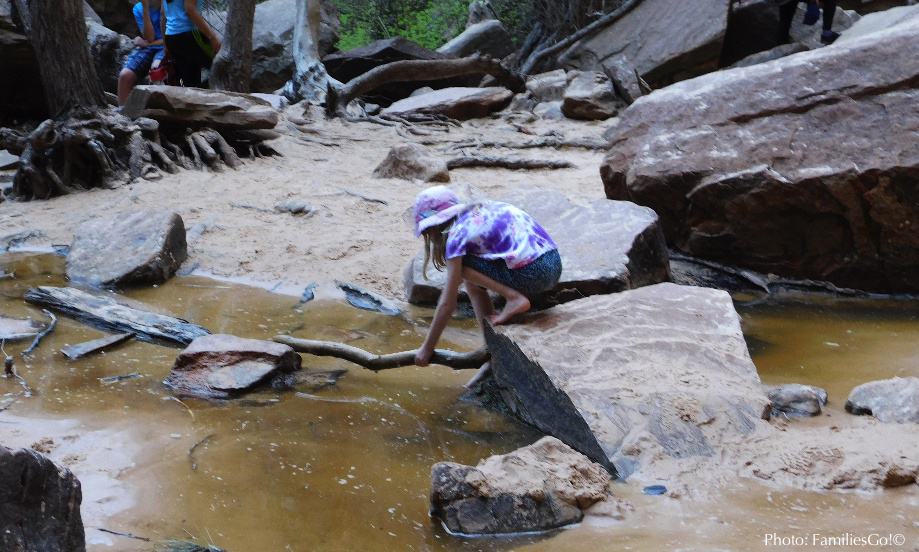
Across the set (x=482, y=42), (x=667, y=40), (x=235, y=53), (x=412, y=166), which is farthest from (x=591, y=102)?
(x=482, y=42)

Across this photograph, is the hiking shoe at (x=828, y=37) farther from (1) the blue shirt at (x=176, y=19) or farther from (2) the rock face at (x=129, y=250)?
(2) the rock face at (x=129, y=250)

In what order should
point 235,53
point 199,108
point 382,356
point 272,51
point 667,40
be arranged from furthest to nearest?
point 272,51, point 667,40, point 235,53, point 199,108, point 382,356

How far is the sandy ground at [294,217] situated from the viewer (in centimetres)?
645

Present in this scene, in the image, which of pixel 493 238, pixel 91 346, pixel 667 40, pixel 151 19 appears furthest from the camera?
pixel 667 40

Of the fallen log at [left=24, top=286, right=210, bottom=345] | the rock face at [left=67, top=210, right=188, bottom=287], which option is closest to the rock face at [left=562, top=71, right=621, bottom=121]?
the rock face at [left=67, top=210, right=188, bottom=287]

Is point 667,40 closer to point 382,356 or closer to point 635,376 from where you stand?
point 382,356

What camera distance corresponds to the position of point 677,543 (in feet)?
8.96

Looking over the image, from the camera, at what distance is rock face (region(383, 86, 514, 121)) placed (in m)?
12.2

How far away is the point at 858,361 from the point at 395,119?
808cm

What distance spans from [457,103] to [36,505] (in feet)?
34.6

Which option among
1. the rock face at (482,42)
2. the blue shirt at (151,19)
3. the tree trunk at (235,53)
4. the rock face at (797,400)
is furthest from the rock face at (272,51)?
the rock face at (797,400)

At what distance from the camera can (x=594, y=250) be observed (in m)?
5.41

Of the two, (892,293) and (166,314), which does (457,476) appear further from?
(892,293)

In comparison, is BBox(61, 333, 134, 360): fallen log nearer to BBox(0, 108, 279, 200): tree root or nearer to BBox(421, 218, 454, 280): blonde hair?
BBox(421, 218, 454, 280): blonde hair
